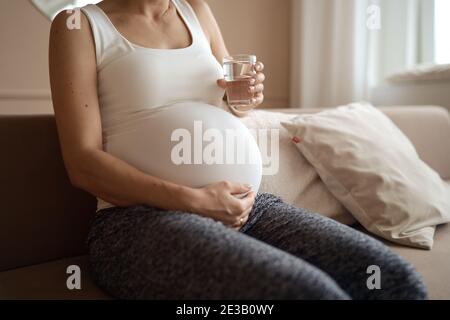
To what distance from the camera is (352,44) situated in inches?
83.7

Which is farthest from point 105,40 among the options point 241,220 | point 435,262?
point 435,262

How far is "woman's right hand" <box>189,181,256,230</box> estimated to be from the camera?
0.77 metres

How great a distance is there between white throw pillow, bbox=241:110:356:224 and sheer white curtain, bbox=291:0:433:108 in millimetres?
1092

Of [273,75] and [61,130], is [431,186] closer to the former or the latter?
[61,130]

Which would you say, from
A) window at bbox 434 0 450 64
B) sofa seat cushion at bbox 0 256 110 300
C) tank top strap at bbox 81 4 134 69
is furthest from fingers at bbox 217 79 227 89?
window at bbox 434 0 450 64

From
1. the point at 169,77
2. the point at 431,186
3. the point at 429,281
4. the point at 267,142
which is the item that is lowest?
the point at 429,281

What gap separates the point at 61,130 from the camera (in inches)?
32.8

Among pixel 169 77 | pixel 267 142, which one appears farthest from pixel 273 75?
pixel 169 77

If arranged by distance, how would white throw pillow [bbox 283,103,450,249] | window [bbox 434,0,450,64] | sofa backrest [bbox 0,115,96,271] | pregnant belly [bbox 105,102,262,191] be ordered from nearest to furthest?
pregnant belly [bbox 105,102,262,191], sofa backrest [bbox 0,115,96,271], white throw pillow [bbox 283,103,450,249], window [bbox 434,0,450,64]

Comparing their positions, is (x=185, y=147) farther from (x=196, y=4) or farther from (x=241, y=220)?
(x=196, y=4)

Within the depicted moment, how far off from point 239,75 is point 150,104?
0.21 meters

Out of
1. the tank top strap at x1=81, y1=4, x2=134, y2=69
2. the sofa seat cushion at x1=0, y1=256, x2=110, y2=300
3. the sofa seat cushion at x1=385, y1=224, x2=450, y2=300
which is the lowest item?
the sofa seat cushion at x1=385, y1=224, x2=450, y2=300

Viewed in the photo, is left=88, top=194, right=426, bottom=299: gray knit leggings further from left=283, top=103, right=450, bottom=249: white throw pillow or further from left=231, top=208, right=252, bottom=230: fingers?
left=283, top=103, right=450, bottom=249: white throw pillow

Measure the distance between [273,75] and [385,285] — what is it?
1.90 m
